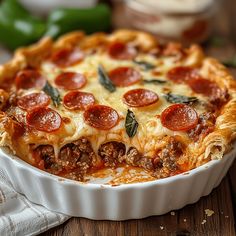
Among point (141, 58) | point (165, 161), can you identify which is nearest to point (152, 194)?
point (165, 161)

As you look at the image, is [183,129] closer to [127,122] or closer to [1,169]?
[127,122]

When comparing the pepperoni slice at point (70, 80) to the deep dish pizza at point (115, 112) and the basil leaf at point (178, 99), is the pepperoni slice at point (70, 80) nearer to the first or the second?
the deep dish pizza at point (115, 112)

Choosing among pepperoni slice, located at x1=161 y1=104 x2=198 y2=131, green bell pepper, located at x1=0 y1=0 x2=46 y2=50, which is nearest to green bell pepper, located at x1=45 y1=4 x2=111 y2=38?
green bell pepper, located at x1=0 y1=0 x2=46 y2=50

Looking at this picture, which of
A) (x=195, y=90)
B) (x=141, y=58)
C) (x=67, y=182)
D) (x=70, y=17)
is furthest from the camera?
(x=70, y=17)

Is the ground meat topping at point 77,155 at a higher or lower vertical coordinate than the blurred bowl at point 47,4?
higher

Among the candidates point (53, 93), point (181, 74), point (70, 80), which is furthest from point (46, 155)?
point (181, 74)

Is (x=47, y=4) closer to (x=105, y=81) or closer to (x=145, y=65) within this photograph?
(x=145, y=65)

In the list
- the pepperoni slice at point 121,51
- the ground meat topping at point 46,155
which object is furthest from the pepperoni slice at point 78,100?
the pepperoni slice at point 121,51
